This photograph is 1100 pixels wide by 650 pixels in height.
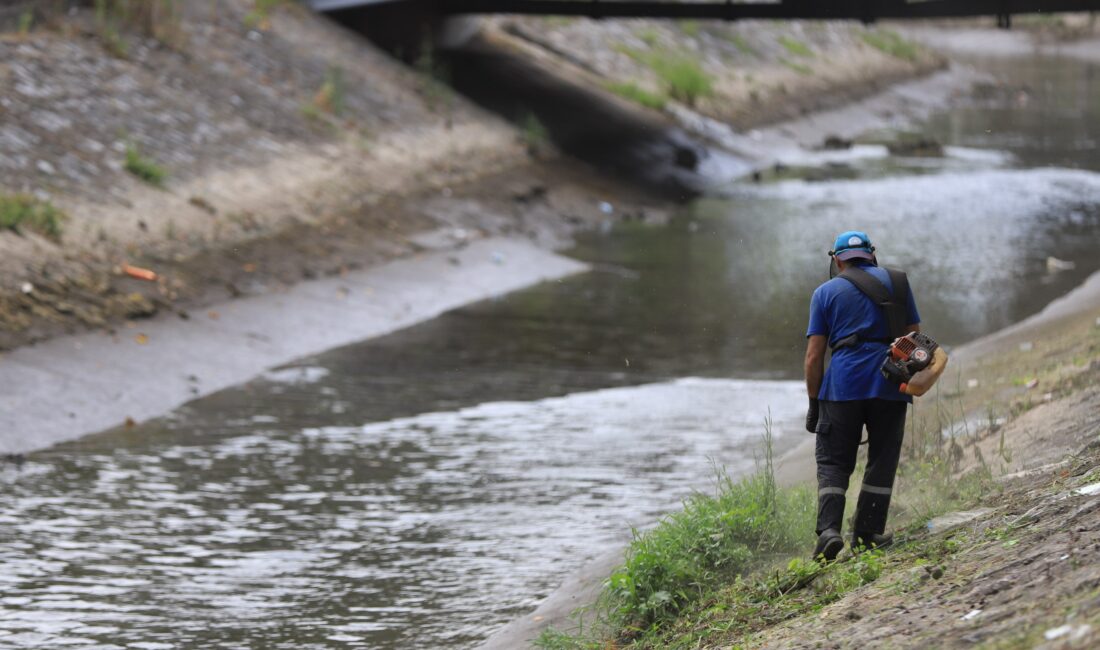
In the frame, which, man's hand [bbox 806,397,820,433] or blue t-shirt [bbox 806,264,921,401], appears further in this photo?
man's hand [bbox 806,397,820,433]

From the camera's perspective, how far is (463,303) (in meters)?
19.5

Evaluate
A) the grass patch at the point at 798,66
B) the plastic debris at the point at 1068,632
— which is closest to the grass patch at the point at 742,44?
the grass patch at the point at 798,66

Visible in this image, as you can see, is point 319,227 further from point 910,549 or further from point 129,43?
point 910,549

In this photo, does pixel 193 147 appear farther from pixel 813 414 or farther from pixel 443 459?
pixel 813 414

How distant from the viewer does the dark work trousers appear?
7.49 m

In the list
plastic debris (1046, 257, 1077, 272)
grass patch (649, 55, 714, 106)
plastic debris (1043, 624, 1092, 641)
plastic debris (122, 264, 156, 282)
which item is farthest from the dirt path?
grass patch (649, 55, 714, 106)

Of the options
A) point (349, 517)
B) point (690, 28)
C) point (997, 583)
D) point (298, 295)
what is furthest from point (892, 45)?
point (997, 583)

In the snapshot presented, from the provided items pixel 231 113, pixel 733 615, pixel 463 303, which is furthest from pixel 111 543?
pixel 231 113

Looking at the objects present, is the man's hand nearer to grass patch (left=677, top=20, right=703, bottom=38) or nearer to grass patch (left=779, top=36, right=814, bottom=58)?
grass patch (left=677, top=20, right=703, bottom=38)

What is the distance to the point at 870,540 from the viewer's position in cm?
761

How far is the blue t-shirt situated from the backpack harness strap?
0.02 meters

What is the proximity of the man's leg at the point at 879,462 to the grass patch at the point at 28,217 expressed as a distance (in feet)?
40.0

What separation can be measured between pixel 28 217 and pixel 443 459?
24.1 ft

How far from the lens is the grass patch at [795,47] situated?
48.3 meters
